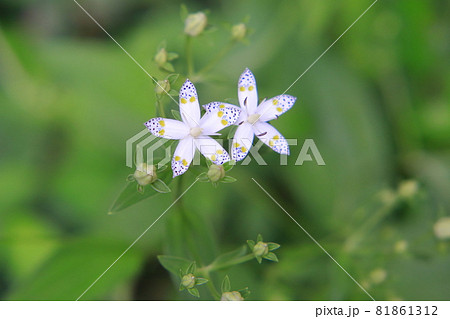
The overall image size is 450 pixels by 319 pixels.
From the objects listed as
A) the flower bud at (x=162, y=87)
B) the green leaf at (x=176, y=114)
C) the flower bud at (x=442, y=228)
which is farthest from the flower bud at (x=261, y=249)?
A: the flower bud at (x=442, y=228)

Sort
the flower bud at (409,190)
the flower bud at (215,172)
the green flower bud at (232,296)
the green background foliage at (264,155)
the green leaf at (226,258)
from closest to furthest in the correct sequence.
Result: the flower bud at (215,172), the green flower bud at (232,296), the green leaf at (226,258), the flower bud at (409,190), the green background foliage at (264,155)

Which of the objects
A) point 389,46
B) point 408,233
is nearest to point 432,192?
point 408,233

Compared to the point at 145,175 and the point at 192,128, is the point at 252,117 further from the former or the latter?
the point at 145,175

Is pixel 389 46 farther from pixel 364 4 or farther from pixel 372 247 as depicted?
pixel 372 247

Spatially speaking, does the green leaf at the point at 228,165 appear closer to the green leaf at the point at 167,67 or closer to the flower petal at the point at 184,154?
the flower petal at the point at 184,154

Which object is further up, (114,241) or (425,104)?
(425,104)

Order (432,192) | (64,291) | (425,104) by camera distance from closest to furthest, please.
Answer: (64,291) < (432,192) < (425,104)

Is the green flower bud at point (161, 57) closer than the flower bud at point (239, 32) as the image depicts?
Yes
